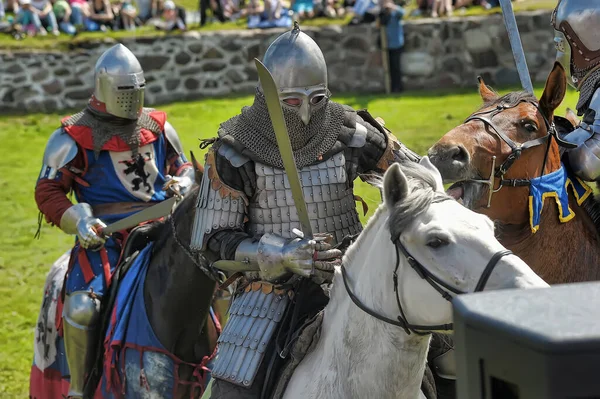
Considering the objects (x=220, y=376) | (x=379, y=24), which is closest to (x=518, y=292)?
(x=220, y=376)

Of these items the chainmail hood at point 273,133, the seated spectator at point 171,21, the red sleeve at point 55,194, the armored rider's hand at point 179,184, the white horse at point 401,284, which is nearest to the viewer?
the white horse at point 401,284

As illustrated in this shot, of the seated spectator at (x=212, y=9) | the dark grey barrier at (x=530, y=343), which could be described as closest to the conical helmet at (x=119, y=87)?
the dark grey barrier at (x=530, y=343)

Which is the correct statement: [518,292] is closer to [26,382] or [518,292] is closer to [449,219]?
[449,219]

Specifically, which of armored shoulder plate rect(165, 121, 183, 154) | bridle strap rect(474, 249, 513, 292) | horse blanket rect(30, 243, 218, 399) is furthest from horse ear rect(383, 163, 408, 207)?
armored shoulder plate rect(165, 121, 183, 154)

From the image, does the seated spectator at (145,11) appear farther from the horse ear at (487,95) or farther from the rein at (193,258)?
→ the horse ear at (487,95)

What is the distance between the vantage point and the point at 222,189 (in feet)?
16.2

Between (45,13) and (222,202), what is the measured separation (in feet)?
52.5

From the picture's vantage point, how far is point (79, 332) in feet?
21.8

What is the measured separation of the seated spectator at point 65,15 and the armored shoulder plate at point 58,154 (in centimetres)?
1329

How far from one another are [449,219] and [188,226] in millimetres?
2815

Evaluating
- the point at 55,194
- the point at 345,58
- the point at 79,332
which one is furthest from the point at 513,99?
the point at 345,58

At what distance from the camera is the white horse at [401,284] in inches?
145

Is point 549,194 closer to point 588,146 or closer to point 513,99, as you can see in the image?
point 588,146

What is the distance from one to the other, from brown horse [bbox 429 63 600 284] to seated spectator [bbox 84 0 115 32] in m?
15.7
